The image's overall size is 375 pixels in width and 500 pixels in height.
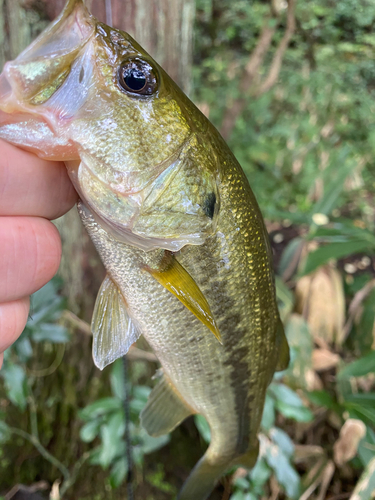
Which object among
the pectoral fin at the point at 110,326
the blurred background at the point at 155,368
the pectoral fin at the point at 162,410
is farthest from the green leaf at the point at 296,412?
the pectoral fin at the point at 110,326

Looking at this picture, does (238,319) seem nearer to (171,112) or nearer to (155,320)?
(155,320)

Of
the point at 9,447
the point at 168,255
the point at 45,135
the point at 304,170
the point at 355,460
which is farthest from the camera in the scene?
the point at 304,170

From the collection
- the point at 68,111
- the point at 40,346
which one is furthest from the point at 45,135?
the point at 40,346

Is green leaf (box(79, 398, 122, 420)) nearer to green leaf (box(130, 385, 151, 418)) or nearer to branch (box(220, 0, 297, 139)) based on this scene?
green leaf (box(130, 385, 151, 418))

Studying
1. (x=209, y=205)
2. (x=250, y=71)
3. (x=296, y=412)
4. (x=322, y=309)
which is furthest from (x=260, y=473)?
(x=250, y=71)

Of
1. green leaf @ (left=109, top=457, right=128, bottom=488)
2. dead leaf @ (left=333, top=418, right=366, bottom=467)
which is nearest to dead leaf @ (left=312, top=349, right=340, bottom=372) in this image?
dead leaf @ (left=333, top=418, right=366, bottom=467)

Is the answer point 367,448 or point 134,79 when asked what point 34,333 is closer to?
point 134,79
